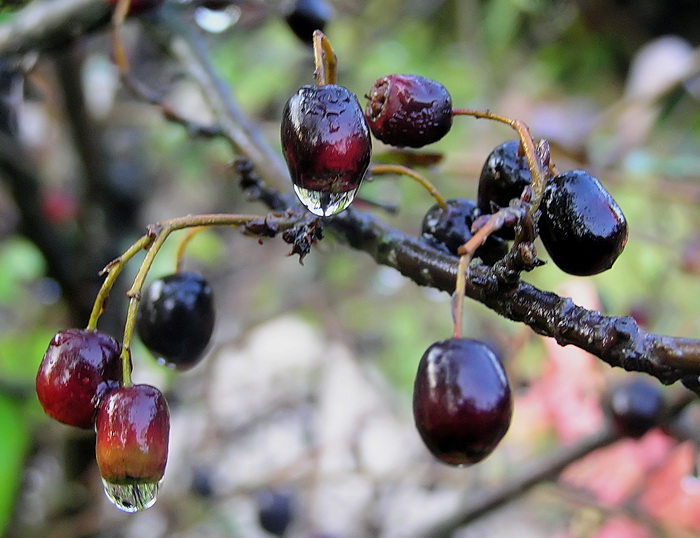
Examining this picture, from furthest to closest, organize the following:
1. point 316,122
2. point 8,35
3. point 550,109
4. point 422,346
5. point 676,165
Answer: point 550,109 < point 422,346 < point 676,165 < point 8,35 < point 316,122

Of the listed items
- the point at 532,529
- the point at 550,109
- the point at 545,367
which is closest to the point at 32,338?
the point at 545,367

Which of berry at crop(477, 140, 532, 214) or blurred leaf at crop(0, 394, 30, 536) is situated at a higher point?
berry at crop(477, 140, 532, 214)

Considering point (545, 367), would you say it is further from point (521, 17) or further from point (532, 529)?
point (521, 17)

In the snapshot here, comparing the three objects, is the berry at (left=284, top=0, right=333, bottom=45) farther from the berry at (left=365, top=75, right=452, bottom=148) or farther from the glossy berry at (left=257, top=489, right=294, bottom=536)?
the glossy berry at (left=257, top=489, right=294, bottom=536)

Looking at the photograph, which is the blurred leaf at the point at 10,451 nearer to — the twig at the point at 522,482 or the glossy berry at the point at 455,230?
the twig at the point at 522,482

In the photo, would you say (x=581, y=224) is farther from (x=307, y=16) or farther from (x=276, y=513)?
(x=276, y=513)

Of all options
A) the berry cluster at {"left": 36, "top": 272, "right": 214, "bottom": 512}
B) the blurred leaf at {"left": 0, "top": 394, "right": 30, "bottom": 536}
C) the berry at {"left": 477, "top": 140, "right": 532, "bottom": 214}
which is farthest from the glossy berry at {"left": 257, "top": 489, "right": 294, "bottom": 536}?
the berry at {"left": 477, "top": 140, "right": 532, "bottom": 214}
